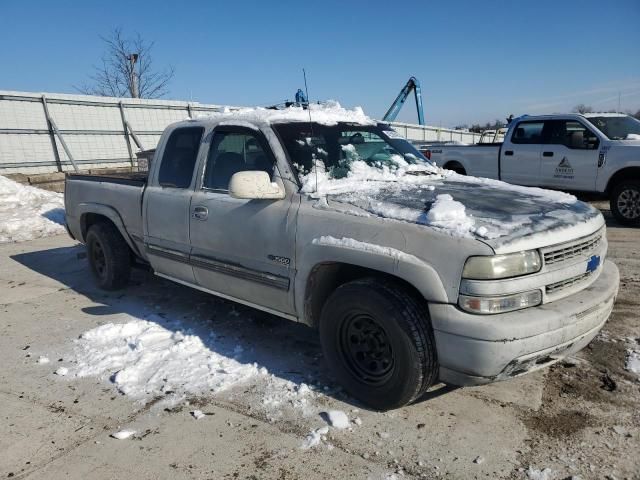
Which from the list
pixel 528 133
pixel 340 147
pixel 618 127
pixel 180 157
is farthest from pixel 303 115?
pixel 618 127

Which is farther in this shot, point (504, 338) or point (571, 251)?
point (571, 251)

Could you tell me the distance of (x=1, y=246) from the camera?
29.6 ft

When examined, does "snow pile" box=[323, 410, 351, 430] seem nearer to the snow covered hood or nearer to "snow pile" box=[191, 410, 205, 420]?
"snow pile" box=[191, 410, 205, 420]

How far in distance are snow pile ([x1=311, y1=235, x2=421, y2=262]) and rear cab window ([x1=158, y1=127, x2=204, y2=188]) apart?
1691 millimetres

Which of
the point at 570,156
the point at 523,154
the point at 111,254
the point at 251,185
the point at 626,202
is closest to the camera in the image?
the point at 251,185

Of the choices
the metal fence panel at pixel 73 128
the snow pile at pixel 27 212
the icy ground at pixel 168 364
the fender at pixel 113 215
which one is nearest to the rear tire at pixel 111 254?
the fender at pixel 113 215

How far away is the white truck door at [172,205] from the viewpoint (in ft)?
14.4

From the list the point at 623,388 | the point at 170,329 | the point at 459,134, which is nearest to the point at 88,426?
the point at 170,329

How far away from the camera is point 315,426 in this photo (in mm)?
3008

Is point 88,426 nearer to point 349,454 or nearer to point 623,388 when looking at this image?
point 349,454

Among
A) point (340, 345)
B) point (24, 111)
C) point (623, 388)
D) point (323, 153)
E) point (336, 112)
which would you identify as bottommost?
point (623, 388)

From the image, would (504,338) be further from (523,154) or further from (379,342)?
(523,154)

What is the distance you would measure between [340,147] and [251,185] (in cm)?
92

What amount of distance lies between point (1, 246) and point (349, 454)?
8.57 m
